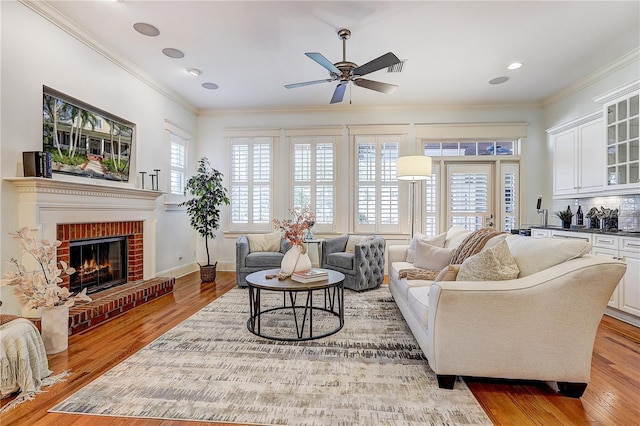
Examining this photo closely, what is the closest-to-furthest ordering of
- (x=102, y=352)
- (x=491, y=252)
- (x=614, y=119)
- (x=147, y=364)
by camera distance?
(x=491, y=252) → (x=147, y=364) → (x=102, y=352) → (x=614, y=119)

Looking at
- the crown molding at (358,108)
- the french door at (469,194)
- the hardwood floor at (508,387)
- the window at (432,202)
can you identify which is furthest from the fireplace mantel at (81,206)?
the french door at (469,194)

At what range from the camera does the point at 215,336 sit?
286cm

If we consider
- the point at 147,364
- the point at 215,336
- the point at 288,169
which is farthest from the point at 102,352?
the point at 288,169

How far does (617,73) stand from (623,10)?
4.52ft

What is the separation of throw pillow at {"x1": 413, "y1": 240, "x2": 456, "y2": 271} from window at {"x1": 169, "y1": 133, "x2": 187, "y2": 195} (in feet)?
13.0

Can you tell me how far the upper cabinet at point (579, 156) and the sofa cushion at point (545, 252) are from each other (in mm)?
2623

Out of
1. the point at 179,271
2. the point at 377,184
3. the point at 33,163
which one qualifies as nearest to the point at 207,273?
the point at 179,271

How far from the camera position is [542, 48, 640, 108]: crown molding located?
3.72 metres

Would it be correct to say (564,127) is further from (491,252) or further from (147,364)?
(147,364)

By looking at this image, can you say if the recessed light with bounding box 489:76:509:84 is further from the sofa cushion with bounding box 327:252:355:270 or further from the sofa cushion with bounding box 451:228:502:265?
the sofa cushion with bounding box 327:252:355:270

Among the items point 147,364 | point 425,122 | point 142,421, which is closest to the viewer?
point 142,421

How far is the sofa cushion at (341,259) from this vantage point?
4444 millimetres

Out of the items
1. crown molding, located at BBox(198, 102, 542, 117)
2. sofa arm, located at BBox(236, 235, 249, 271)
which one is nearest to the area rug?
sofa arm, located at BBox(236, 235, 249, 271)

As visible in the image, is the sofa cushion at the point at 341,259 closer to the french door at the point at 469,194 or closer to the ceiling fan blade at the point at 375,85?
the ceiling fan blade at the point at 375,85
